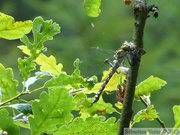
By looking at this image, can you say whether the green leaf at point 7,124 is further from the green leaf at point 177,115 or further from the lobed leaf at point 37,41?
the green leaf at point 177,115

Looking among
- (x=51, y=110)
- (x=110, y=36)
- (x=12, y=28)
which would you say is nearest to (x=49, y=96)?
(x=51, y=110)

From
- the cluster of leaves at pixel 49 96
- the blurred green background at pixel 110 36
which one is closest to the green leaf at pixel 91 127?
the cluster of leaves at pixel 49 96

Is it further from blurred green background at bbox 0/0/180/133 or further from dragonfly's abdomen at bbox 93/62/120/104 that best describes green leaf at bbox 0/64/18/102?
blurred green background at bbox 0/0/180/133

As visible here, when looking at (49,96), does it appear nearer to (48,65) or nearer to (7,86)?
(7,86)

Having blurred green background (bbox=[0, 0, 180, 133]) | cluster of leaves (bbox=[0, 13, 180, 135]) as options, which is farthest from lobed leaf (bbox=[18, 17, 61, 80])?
blurred green background (bbox=[0, 0, 180, 133])

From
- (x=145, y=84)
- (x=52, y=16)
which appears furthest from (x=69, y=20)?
(x=145, y=84)

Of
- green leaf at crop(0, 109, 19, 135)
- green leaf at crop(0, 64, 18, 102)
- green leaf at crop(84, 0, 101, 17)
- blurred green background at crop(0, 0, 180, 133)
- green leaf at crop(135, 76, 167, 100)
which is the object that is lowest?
green leaf at crop(0, 109, 19, 135)

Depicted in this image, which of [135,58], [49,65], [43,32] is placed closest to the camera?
[135,58]
